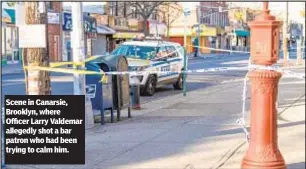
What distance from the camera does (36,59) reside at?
5.87 meters

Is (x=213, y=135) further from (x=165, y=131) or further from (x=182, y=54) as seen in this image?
(x=182, y=54)

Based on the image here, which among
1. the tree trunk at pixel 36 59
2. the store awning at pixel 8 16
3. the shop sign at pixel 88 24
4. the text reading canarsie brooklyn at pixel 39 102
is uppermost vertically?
the store awning at pixel 8 16

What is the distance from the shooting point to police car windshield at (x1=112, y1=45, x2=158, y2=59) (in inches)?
643

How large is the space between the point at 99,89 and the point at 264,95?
5031 mm

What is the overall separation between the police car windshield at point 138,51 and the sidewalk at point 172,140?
515cm

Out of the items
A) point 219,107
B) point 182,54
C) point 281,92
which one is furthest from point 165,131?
point 182,54

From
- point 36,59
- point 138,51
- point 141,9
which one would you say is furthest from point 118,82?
point 141,9

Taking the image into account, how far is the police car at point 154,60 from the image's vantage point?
616 inches

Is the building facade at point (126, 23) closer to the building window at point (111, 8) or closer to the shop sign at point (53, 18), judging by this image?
the building window at point (111, 8)

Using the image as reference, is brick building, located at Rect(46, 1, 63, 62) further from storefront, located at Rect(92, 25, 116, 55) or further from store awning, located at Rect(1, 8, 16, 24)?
storefront, located at Rect(92, 25, 116, 55)

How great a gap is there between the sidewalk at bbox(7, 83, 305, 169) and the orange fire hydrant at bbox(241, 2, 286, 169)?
0.25 meters

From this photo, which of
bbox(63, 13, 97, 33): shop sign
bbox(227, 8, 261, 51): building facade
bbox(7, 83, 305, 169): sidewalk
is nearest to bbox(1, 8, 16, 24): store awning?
bbox(63, 13, 97, 33): shop sign

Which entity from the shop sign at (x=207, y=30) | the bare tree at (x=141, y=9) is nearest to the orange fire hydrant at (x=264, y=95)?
the bare tree at (x=141, y=9)

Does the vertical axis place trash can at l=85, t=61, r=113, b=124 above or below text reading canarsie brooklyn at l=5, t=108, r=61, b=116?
below
